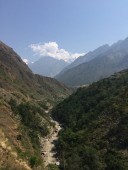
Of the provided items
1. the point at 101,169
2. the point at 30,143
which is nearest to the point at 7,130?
the point at 30,143

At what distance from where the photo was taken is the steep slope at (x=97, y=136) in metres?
76.1

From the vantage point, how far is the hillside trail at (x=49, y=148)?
87600 millimetres

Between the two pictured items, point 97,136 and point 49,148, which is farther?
point 49,148

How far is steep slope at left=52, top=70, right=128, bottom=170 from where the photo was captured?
76062 millimetres

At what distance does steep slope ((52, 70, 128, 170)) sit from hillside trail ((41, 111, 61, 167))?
225 centimetres

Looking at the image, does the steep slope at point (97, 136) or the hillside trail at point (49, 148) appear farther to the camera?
the hillside trail at point (49, 148)

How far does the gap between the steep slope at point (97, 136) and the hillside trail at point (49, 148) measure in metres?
2.25

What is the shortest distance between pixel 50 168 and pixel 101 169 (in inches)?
478

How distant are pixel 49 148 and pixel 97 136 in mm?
16123

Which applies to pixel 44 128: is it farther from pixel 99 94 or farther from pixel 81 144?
pixel 99 94

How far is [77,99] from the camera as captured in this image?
511ft

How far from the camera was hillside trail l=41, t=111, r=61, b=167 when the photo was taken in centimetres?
8760

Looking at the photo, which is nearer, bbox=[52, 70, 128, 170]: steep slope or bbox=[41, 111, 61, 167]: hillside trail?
bbox=[52, 70, 128, 170]: steep slope

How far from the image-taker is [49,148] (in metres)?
99.0
